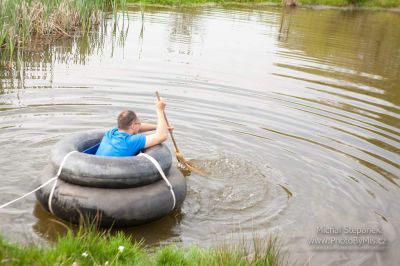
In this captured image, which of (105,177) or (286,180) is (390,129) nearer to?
(286,180)

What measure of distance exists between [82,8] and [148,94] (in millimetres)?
4416

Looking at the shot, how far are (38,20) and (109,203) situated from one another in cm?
964

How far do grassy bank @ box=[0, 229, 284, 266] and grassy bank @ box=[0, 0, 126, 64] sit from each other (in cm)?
716

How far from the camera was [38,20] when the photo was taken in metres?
13.5

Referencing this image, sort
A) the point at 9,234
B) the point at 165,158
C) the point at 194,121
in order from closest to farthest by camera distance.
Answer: the point at 9,234
the point at 165,158
the point at 194,121

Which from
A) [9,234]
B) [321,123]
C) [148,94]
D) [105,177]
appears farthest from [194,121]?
[9,234]

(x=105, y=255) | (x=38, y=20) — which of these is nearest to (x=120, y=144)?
(x=105, y=255)

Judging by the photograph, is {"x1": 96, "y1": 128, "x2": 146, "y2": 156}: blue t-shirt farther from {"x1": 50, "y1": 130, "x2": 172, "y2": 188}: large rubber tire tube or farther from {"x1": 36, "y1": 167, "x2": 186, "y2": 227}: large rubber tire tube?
{"x1": 36, "y1": 167, "x2": 186, "y2": 227}: large rubber tire tube

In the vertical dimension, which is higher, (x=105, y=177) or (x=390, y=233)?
(x=105, y=177)

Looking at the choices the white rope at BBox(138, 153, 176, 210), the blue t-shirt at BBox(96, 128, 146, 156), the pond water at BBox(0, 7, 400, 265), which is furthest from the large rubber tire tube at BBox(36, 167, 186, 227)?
the blue t-shirt at BBox(96, 128, 146, 156)

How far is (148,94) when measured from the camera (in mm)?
10680

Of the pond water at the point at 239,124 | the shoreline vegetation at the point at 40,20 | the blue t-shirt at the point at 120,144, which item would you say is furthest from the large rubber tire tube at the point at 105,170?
the shoreline vegetation at the point at 40,20

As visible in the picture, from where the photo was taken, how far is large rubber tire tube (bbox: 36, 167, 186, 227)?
5.41 meters

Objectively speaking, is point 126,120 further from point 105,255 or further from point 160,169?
point 105,255
